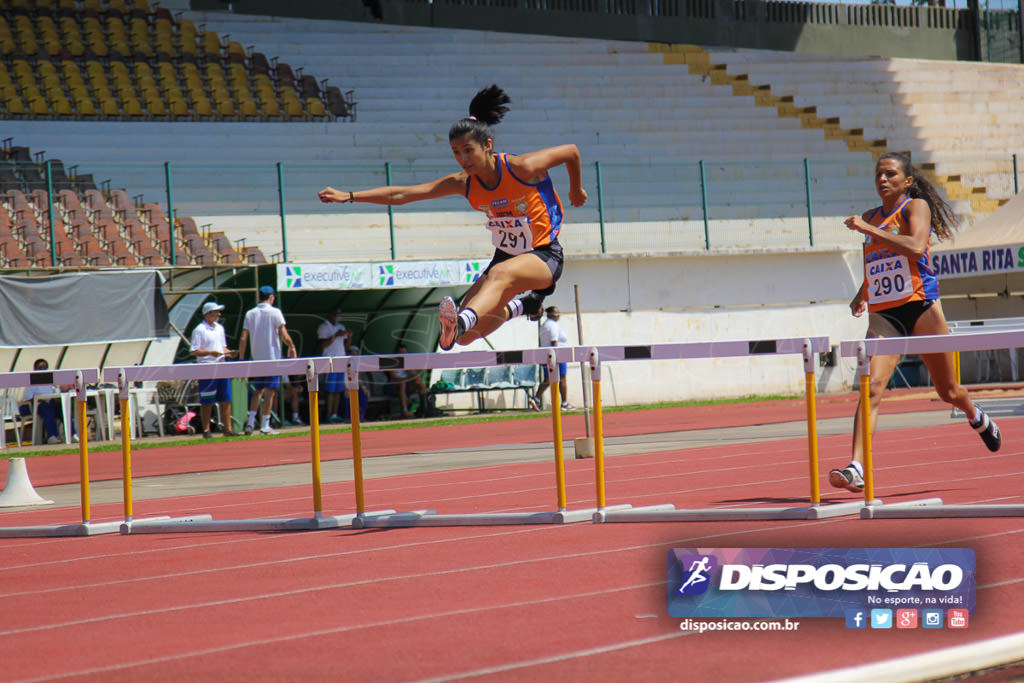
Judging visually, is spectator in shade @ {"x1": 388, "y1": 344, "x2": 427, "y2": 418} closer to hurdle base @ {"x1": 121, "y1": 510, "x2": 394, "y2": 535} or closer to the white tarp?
the white tarp

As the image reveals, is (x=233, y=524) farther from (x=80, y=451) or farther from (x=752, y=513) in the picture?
(x=752, y=513)

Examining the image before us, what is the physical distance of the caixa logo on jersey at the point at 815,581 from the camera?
381cm

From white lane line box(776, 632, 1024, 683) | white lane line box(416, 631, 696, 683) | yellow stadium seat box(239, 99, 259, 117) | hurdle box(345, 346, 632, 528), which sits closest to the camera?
white lane line box(776, 632, 1024, 683)

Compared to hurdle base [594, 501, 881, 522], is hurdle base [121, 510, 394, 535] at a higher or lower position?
lower

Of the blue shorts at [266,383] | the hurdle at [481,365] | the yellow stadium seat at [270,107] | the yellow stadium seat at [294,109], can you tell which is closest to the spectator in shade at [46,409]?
the blue shorts at [266,383]

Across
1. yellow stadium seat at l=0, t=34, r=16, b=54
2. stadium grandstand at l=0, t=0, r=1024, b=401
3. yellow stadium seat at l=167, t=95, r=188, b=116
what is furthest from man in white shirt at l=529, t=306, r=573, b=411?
yellow stadium seat at l=0, t=34, r=16, b=54

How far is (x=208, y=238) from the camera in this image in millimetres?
19812

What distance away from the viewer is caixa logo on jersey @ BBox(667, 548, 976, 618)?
12.5 ft

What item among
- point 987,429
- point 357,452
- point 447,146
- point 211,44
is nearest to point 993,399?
point 987,429

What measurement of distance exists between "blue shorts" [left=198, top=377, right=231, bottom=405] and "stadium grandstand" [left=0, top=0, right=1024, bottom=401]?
5.57ft

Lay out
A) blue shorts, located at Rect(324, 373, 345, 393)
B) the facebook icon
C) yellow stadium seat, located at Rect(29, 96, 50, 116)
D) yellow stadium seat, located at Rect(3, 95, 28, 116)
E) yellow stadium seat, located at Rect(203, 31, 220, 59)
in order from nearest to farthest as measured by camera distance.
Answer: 1. the facebook icon
2. blue shorts, located at Rect(324, 373, 345, 393)
3. yellow stadium seat, located at Rect(3, 95, 28, 116)
4. yellow stadium seat, located at Rect(29, 96, 50, 116)
5. yellow stadium seat, located at Rect(203, 31, 220, 59)

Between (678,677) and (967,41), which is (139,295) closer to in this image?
(678,677)

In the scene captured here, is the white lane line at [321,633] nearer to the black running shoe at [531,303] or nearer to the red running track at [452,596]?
the red running track at [452,596]

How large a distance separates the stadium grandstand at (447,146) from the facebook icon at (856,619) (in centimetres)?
1443
